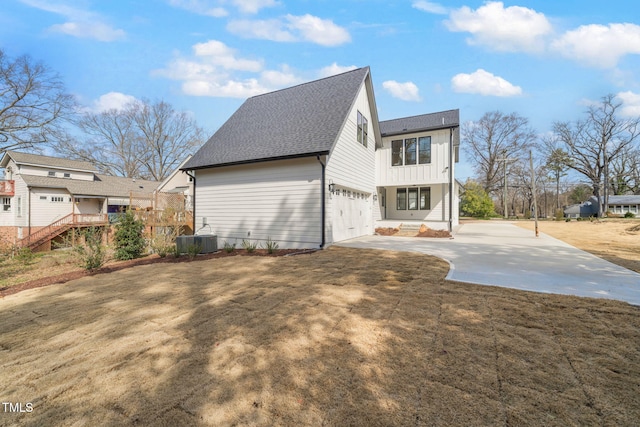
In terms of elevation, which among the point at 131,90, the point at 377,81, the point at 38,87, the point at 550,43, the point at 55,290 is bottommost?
the point at 55,290

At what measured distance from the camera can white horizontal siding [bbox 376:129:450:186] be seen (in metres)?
14.5

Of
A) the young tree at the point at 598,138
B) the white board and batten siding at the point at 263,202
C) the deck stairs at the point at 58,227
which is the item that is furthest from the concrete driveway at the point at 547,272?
the young tree at the point at 598,138

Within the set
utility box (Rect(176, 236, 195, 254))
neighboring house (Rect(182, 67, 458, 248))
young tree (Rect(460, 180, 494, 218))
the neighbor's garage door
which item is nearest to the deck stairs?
neighboring house (Rect(182, 67, 458, 248))

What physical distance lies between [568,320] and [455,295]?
1.31 metres

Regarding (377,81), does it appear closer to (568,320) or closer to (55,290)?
(568,320)

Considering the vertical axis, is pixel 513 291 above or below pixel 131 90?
below

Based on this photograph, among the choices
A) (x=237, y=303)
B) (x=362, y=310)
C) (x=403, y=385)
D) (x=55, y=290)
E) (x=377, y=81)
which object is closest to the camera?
(x=403, y=385)

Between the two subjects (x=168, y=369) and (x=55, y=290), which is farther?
(x=55, y=290)

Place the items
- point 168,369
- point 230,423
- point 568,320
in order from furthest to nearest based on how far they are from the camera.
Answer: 1. point 568,320
2. point 168,369
3. point 230,423

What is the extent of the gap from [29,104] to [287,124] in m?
25.7

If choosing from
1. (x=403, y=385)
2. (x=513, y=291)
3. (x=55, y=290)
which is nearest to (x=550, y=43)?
(x=513, y=291)

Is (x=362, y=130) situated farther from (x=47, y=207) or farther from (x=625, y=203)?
(x=625, y=203)

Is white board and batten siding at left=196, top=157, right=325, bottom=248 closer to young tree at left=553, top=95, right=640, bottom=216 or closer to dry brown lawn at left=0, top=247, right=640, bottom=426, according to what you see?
dry brown lawn at left=0, top=247, right=640, bottom=426

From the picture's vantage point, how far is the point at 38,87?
2195cm
